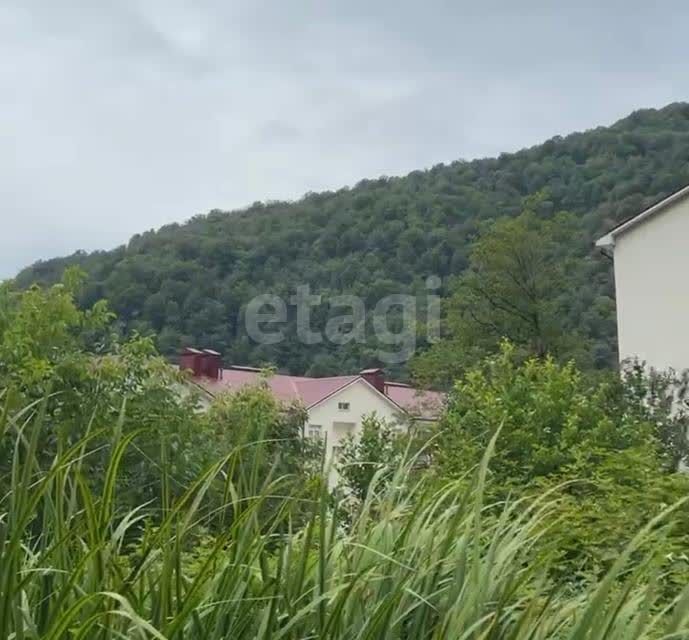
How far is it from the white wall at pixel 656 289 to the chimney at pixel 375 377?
15359 millimetres

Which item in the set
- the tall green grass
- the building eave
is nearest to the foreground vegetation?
the tall green grass

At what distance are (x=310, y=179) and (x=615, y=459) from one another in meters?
34.5

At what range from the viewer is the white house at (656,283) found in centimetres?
1669

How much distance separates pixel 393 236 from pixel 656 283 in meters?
15.1

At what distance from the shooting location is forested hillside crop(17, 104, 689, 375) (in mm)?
25266

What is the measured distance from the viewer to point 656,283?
1719 cm

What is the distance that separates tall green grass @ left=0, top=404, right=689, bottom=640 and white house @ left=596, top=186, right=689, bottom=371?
1509 centimetres

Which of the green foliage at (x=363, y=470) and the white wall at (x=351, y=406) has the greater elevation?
the green foliage at (x=363, y=470)

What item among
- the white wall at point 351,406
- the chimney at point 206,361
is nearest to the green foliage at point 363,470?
the chimney at point 206,361

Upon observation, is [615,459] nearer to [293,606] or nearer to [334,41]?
[293,606]

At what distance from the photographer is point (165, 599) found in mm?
1716

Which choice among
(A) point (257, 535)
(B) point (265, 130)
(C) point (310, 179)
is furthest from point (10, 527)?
(C) point (310, 179)

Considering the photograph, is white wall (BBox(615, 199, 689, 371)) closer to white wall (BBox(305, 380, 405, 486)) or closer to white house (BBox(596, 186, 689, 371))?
white house (BBox(596, 186, 689, 371))

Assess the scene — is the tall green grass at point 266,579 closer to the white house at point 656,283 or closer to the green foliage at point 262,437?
the green foliage at point 262,437
